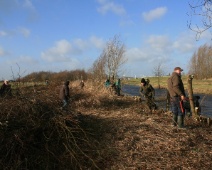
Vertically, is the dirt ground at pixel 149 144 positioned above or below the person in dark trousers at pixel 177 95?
below

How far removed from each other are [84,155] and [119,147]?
95 cm

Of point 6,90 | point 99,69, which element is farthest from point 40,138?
point 99,69

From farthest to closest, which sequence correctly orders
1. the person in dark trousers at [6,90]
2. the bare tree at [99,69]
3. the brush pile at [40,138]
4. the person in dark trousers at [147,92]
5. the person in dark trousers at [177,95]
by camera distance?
the bare tree at [99,69] → the person in dark trousers at [147,92] → the person in dark trousers at [6,90] → the person in dark trousers at [177,95] → the brush pile at [40,138]

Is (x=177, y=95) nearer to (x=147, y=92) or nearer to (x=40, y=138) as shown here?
(x=40, y=138)

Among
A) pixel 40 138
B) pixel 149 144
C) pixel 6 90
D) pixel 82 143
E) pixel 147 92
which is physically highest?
pixel 6 90

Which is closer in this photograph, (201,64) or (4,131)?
(4,131)

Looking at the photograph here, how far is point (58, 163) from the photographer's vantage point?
678cm

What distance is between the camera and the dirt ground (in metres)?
6.75

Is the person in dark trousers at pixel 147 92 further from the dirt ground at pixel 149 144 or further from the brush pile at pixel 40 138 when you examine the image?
the brush pile at pixel 40 138

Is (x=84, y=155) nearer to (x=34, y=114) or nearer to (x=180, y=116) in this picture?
(x=34, y=114)

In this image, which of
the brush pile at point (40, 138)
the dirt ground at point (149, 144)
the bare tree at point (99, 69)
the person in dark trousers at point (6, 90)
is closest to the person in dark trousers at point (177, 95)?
the dirt ground at point (149, 144)

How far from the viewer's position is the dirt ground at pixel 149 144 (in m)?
6.75

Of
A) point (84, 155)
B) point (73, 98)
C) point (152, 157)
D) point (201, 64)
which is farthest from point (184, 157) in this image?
point (201, 64)

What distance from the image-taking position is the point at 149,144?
780cm
